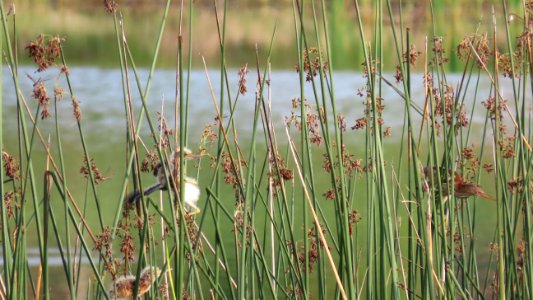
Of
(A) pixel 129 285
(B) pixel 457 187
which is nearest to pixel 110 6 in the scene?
(A) pixel 129 285

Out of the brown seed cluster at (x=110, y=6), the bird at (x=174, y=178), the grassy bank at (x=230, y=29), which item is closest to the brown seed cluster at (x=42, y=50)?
the brown seed cluster at (x=110, y=6)

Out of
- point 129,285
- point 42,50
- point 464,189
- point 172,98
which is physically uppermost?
point 42,50

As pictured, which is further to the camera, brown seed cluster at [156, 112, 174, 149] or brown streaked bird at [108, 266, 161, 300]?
brown seed cluster at [156, 112, 174, 149]

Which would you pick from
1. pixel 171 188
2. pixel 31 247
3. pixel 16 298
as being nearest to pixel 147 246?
pixel 16 298

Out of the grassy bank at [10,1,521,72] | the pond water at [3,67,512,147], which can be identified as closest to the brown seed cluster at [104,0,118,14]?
the pond water at [3,67,512,147]

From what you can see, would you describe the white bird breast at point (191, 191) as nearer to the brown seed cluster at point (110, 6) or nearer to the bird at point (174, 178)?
the bird at point (174, 178)

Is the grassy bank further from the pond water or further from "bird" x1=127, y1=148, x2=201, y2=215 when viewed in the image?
"bird" x1=127, y1=148, x2=201, y2=215

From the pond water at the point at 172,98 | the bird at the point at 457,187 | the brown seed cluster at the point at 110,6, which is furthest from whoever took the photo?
the pond water at the point at 172,98

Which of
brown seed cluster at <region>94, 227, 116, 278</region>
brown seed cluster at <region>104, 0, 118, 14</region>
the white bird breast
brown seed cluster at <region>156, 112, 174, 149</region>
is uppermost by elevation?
brown seed cluster at <region>104, 0, 118, 14</region>

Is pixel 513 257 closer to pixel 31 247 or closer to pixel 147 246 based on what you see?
pixel 147 246

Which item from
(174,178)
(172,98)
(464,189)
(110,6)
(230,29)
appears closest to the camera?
(174,178)

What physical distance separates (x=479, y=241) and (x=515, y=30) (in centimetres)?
730

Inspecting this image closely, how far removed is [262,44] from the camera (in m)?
12.5

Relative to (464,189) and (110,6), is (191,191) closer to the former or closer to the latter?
(110,6)
